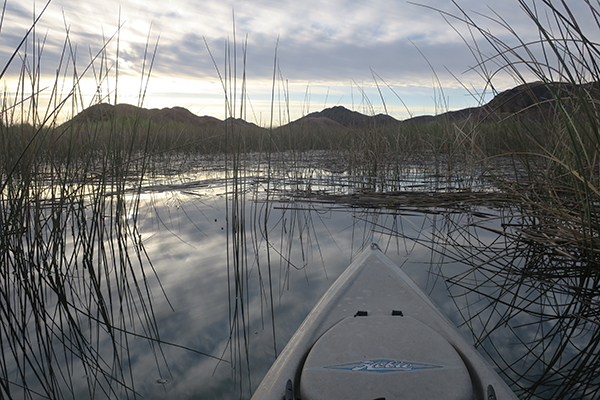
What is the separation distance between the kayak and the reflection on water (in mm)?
226

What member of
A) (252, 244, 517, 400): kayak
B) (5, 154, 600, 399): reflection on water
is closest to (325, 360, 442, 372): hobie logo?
(252, 244, 517, 400): kayak

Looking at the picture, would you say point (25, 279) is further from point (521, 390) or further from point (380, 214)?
point (380, 214)

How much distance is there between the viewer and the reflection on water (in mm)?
1265

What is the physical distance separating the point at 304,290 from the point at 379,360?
36.7 inches

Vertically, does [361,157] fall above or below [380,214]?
above

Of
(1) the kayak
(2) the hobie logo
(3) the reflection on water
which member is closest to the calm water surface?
(3) the reflection on water

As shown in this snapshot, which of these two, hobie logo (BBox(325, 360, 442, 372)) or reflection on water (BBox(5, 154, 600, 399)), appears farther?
reflection on water (BBox(5, 154, 600, 399))

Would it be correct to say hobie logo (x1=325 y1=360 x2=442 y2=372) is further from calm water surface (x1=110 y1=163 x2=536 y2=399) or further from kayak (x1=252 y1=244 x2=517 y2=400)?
calm water surface (x1=110 y1=163 x2=536 y2=399)

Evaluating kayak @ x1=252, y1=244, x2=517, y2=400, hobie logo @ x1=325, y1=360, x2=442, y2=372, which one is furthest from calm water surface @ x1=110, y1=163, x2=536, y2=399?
hobie logo @ x1=325, y1=360, x2=442, y2=372

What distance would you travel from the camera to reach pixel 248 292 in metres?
1.87

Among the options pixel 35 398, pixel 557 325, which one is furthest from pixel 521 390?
pixel 35 398

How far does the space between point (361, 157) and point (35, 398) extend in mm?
4977

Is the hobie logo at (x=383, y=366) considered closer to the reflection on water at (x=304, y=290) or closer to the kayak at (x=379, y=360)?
the kayak at (x=379, y=360)

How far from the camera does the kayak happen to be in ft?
3.03
